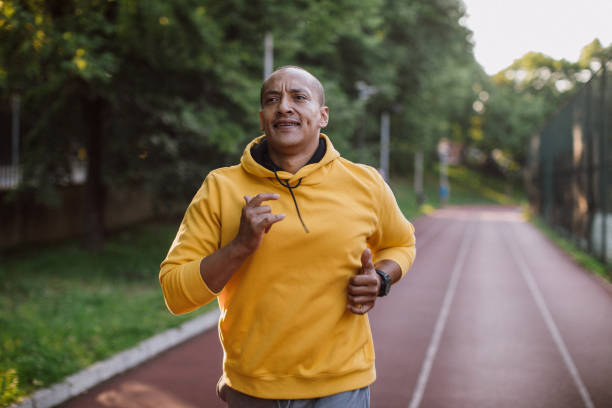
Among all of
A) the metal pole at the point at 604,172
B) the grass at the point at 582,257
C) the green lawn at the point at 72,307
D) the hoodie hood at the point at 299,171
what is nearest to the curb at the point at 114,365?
the green lawn at the point at 72,307

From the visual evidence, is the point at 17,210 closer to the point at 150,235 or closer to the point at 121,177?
the point at 121,177

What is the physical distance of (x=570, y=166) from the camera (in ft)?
61.8

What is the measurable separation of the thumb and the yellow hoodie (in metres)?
0.03

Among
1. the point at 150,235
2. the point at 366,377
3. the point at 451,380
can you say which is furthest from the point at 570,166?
the point at 366,377

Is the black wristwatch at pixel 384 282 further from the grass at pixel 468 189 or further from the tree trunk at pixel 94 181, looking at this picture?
the grass at pixel 468 189

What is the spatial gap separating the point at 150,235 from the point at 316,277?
17.4m

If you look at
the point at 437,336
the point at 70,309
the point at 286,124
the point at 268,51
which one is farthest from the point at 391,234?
the point at 268,51

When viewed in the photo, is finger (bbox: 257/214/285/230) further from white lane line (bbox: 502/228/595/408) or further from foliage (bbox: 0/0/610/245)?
foliage (bbox: 0/0/610/245)

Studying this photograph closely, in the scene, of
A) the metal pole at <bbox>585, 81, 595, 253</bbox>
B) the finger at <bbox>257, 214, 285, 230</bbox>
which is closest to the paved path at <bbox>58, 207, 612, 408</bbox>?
the metal pole at <bbox>585, 81, 595, 253</bbox>

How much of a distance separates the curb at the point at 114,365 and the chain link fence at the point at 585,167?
950cm

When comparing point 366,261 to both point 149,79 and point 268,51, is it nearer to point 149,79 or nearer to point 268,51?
point 149,79

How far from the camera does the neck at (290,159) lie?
222 cm

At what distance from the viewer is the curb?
197 inches

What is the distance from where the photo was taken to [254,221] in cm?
186
